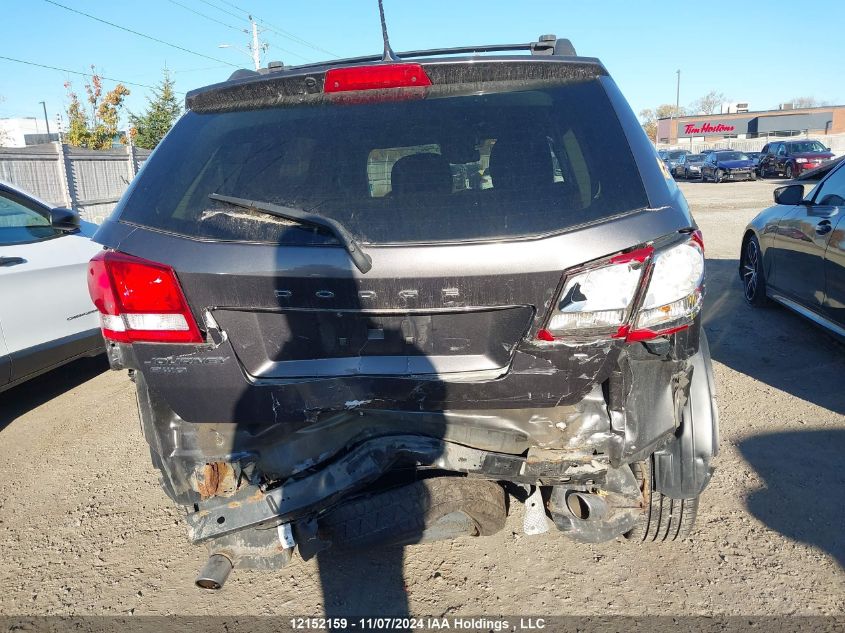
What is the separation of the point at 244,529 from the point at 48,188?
14125mm

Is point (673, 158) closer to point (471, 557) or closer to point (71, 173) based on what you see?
point (71, 173)

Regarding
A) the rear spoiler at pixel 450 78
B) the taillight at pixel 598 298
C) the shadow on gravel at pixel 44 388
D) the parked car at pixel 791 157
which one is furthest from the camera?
the parked car at pixel 791 157

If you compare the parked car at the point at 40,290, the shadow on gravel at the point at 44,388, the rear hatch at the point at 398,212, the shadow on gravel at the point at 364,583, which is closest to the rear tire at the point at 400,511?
the shadow on gravel at the point at 364,583

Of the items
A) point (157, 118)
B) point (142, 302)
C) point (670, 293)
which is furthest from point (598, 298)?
point (157, 118)

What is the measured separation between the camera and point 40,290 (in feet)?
15.1

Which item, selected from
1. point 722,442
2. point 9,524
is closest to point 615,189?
point 722,442

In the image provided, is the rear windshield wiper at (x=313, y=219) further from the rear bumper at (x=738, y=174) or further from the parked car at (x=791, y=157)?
the rear bumper at (x=738, y=174)

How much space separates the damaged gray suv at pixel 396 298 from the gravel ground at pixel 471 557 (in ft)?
1.49

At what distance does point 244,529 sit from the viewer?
224 centimetres

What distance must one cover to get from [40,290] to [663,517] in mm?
4224

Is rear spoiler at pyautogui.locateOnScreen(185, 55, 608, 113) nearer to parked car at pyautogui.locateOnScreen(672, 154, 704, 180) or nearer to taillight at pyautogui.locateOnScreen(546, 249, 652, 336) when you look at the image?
taillight at pyautogui.locateOnScreen(546, 249, 652, 336)

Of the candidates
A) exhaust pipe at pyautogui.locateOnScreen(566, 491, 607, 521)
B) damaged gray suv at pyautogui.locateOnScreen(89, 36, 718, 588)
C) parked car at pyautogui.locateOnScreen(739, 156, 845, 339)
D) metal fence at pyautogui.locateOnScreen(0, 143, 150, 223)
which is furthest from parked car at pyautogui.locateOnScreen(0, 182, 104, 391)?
metal fence at pyautogui.locateOnScreen(0, 143, 150, 223)

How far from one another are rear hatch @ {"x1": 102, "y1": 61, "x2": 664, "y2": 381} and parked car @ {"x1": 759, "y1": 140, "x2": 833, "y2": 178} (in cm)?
3000

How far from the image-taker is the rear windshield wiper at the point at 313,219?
75.8 inches
